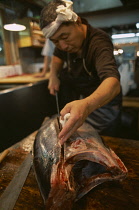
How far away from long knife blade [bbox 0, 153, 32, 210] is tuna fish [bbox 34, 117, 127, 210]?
0.51ft

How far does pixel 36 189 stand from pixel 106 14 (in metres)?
2.99

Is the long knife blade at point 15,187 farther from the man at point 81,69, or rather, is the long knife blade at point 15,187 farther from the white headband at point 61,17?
the white headband at point 61,17

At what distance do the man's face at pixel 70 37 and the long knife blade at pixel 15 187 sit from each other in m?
1.05

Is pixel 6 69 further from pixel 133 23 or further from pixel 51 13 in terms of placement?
pixel 133 23

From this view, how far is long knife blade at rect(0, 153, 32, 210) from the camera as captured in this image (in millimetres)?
841

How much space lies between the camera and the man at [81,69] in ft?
2.99

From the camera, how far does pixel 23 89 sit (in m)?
2.42

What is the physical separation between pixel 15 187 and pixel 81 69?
1332 mm

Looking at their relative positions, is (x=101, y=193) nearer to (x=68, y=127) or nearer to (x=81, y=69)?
(x=68, y=127)

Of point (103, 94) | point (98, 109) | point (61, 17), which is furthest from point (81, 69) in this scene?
point (103, 94)

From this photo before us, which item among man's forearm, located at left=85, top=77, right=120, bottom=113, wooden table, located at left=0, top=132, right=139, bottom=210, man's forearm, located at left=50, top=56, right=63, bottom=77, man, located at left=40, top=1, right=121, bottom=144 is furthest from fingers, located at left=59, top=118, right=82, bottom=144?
man's forearm, located at left=50, top=56, right=63, bottom=77

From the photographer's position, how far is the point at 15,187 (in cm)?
95

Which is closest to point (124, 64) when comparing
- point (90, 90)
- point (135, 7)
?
point (135, 7)

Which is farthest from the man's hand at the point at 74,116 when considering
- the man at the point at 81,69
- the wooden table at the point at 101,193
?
the wooden table at the point at 101,193
